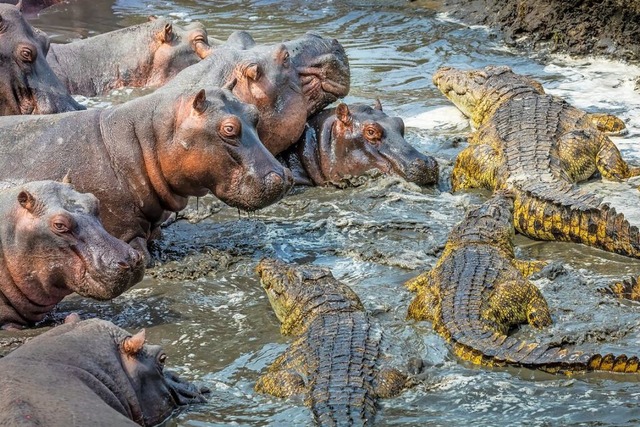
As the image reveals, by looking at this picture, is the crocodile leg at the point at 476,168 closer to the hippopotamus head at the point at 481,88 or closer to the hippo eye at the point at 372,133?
the hippo eye at the point at 372,133

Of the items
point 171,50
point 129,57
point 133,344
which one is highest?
point 133,344

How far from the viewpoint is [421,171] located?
411 inches

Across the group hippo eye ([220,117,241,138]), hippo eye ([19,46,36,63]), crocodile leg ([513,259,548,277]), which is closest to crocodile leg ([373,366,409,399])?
crocodile leg ([513,259,548,277])

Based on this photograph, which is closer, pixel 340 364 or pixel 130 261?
pixel 340 364

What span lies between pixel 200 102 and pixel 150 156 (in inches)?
22.5

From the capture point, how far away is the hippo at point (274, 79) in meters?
9.98

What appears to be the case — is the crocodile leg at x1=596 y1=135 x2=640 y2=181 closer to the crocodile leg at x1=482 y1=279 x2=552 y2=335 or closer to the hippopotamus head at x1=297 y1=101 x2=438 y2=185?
the hippopotamus head at x1=297 y1=101 x2=438 y2=185

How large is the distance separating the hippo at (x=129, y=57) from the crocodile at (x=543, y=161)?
3.01 metres

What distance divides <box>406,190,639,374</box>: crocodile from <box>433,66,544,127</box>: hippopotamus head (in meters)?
3.03

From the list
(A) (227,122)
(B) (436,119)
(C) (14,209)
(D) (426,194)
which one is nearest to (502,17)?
(B) (436,119)

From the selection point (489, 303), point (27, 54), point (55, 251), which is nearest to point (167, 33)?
point (27, 54)

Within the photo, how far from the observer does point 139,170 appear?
28.5ft

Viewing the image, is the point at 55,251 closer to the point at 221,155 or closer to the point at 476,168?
the point at 221,155

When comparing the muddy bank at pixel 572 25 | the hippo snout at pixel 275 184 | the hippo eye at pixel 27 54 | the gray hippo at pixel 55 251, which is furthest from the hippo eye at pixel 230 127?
the muddy bank at pixel 572 25
